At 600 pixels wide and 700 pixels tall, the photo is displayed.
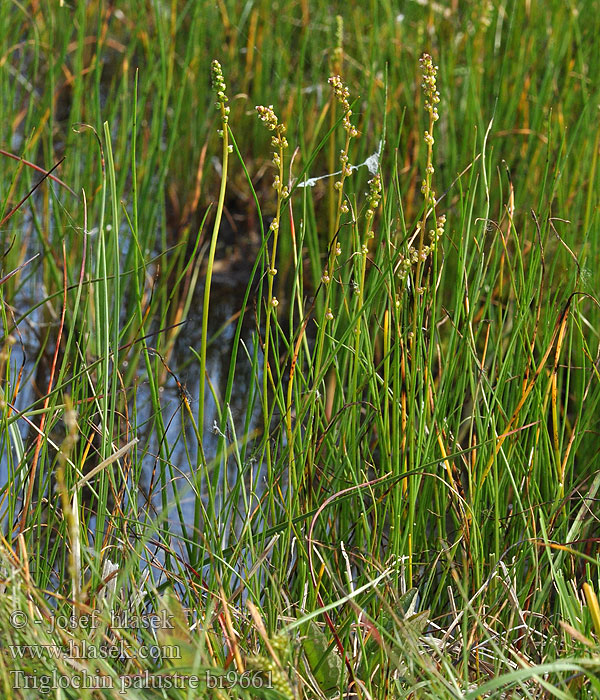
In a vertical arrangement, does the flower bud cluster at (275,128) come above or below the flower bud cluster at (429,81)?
below

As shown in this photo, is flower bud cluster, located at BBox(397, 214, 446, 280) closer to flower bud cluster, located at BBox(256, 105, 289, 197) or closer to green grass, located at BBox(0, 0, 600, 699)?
green grass, located at BBox(0, 0, 600, 699)

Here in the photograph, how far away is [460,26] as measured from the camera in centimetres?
258

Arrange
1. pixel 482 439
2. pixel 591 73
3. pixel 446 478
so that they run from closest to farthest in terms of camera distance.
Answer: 1. pixel 482 439
2. pixel 446 478
3. pixel 591 73

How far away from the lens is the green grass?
0.91m

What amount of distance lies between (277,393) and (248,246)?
1.55 metres

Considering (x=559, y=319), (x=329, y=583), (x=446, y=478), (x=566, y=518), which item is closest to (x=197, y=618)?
(x=329, y=583)

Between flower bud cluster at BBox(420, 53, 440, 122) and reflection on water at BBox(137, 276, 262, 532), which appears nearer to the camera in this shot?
flower bud cluster at BBox(420, 53, 440, 122)

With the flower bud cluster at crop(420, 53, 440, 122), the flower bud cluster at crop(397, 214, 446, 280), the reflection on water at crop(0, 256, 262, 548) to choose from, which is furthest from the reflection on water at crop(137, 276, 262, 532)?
the flower bud cluster at crop(420, 53, 440, 122)

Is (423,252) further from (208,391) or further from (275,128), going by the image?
(208,391)

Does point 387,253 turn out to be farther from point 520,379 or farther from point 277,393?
point 520,379

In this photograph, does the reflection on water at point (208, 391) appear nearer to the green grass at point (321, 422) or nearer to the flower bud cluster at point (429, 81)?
the green grass at point (321, 422)

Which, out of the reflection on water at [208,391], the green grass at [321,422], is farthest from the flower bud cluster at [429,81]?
the reflection on water at [208,391]

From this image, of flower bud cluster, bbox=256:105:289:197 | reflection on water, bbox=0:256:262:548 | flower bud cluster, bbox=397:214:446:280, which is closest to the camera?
flower bud cluster, bbox=256:105:289:197

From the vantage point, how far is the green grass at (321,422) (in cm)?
91
